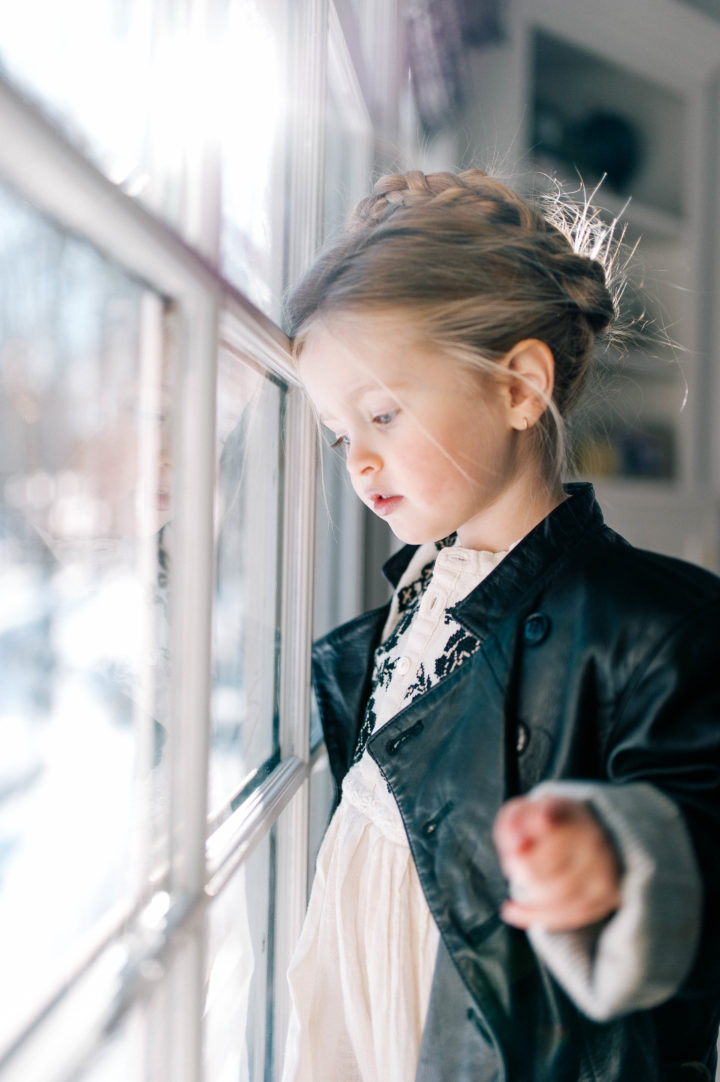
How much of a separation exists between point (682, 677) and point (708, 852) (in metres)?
0.12

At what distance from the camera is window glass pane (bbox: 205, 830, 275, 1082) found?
648 mm

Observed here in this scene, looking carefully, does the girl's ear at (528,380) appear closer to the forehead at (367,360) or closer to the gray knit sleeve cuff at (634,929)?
the forehead at (367,360)

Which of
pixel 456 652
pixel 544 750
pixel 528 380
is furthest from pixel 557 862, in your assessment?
pixel 528 380

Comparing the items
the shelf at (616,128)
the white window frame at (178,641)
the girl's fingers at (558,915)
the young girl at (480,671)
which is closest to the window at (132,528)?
the white window frame at (178,641)

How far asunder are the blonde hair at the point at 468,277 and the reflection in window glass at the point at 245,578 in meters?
0.10

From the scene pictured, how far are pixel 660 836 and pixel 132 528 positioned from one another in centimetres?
37

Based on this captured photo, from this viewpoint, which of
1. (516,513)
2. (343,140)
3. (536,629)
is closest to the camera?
(536,629)

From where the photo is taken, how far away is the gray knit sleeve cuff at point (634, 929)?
43cm

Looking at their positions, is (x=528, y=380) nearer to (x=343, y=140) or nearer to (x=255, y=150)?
(x=255, y=150)

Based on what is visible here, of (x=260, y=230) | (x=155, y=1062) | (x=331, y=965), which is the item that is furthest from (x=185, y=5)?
(x=331, y=965)

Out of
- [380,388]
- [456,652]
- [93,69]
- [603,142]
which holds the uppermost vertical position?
[603,142]

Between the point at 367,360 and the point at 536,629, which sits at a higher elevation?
the point at 367,360

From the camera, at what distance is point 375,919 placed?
0.68 m

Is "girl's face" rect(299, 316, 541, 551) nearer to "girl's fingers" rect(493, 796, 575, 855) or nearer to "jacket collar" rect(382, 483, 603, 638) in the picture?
"jacket collar" rect(382, 483, 603, 638)
